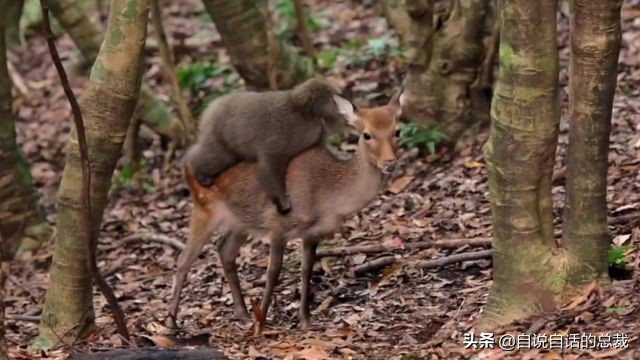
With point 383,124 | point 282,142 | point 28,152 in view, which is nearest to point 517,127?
point 383,124

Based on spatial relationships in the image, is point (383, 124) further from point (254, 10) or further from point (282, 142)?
point (254, 10)

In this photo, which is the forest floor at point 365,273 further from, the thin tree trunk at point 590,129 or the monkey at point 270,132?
the monkey at point 270,132

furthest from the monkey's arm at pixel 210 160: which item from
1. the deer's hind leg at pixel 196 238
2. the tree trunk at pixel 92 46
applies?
the tree trunk at pixel 92 46

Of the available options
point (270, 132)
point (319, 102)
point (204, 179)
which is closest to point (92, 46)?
point (204, 179)

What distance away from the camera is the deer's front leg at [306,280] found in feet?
24.3

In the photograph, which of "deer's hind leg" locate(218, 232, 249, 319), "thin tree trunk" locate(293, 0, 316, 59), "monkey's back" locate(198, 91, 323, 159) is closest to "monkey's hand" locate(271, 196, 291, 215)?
"monkey's back" locate(198, 91, 323, 159)

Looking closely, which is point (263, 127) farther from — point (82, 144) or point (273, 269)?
point (82, 144)

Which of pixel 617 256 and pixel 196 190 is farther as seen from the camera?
pixel 196 190

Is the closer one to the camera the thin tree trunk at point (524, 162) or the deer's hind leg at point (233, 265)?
the thin tree trunk at point (524, 162)

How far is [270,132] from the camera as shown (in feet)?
25.7

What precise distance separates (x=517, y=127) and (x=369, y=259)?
2634mm

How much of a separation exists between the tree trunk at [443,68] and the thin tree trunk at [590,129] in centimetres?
408

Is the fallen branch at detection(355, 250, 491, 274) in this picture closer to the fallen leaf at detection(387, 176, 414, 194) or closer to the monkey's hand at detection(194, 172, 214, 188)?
the monkey's hand at detection(194, 172, 214, 188)

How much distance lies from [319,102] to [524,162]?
218 cm
